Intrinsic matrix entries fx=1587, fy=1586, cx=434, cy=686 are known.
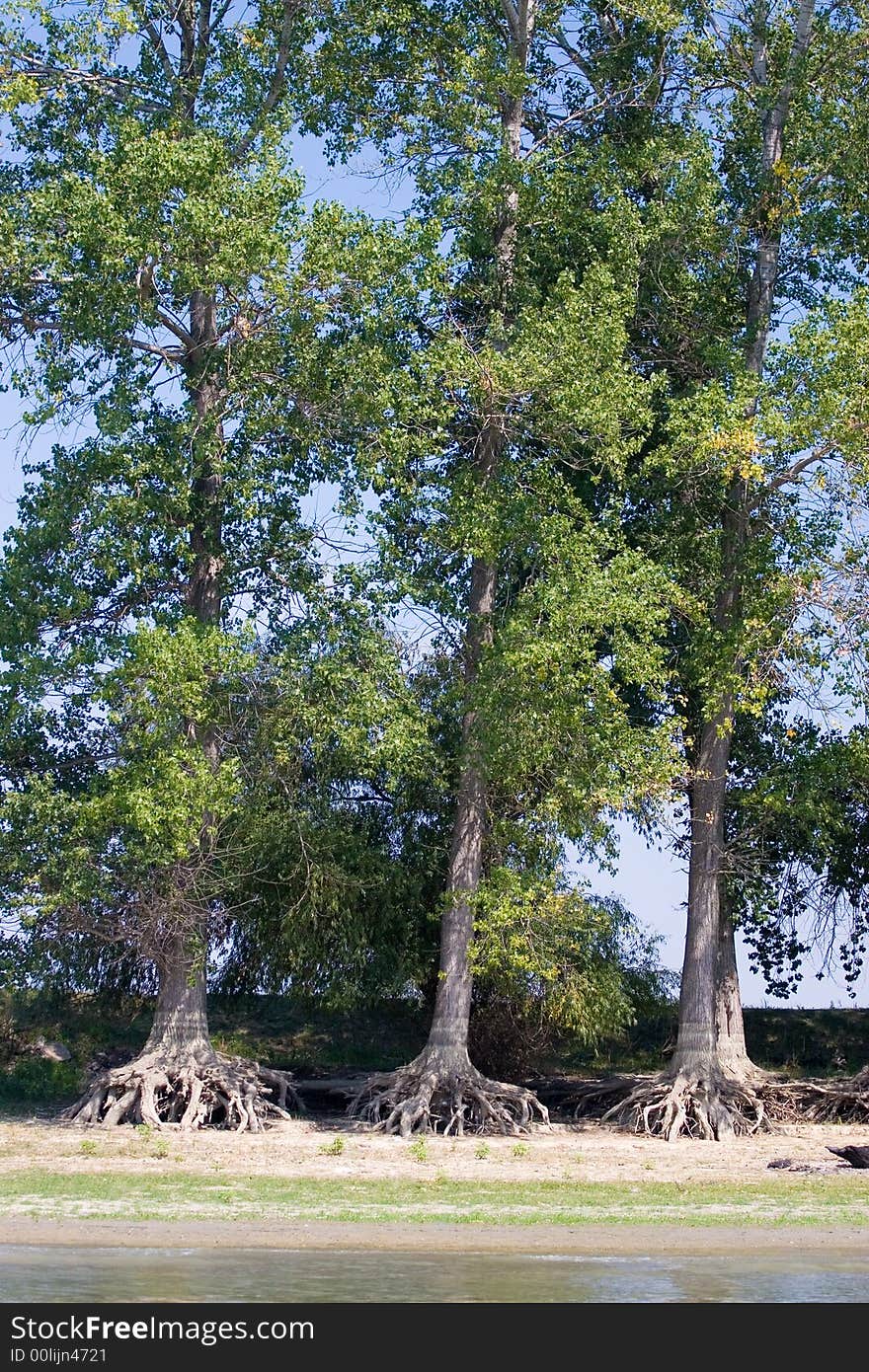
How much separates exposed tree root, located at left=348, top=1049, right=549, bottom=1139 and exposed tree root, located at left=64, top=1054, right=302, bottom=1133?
1677mm

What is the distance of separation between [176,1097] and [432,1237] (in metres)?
8.13

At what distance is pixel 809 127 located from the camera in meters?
23.2

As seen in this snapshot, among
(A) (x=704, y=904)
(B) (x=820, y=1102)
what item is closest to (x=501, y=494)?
(A) (x=704, y=904)

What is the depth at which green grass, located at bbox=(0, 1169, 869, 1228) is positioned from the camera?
47.4 ft

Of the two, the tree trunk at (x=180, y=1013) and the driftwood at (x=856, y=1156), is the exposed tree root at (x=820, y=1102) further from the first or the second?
the tree trunk at (x=180, y=1013)

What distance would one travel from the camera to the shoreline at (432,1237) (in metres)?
13.2

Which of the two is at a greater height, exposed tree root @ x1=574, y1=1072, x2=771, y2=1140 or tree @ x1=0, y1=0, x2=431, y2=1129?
tree @ x1=0, y1=0, x2=431, y2=1129

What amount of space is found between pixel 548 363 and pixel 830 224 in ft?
17.3

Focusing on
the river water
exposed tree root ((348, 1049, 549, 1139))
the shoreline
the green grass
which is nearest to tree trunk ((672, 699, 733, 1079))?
exposed tree root ((348, 1049, 549, 1139))

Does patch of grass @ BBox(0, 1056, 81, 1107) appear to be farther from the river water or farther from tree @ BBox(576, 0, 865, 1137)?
the river water

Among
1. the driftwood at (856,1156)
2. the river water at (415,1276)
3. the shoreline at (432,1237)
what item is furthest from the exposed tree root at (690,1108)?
the river water at (415,1276)

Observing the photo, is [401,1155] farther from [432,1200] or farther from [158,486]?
[158,486]

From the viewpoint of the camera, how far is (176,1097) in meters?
→ 21.0

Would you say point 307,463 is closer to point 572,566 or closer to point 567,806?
point 572,566
